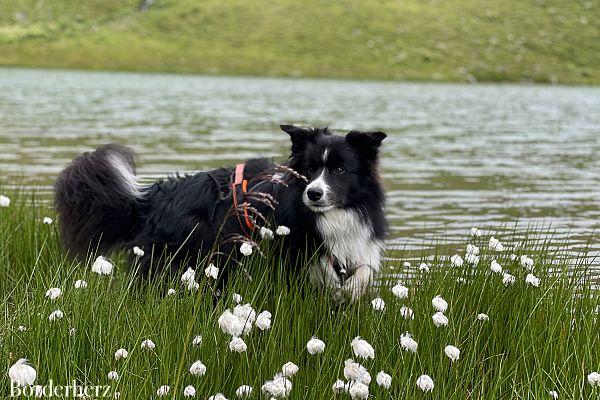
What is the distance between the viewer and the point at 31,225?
26.1 feet

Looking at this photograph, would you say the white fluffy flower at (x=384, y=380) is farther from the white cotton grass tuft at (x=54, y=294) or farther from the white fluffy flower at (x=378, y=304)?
the white cotton grass tuft at (x=54, y=294)

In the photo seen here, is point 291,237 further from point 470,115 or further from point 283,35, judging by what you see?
point 283,35

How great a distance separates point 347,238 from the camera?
668 centimetres

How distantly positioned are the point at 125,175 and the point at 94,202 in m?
0.40

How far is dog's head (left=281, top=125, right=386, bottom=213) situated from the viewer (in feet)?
21.1

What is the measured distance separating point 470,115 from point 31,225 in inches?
1354

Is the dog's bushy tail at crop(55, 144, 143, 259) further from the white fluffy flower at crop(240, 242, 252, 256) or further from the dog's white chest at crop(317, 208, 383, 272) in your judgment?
the white fluffy flower at crop(240, 242, 252, 256)

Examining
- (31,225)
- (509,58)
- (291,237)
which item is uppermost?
(291,237)

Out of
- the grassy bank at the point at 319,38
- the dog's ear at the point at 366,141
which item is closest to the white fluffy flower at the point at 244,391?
the dog's ear at the point at 366,141

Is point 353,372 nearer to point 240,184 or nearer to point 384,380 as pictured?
point 384,380

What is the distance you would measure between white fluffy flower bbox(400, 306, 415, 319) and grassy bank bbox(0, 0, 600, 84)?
76.7 m

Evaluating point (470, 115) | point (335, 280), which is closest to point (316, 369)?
point (335, 280)

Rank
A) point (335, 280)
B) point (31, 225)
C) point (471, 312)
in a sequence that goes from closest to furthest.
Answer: point (471, 312) → point (335, 280) → point (31, 225)

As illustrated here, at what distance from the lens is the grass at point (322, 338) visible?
166 inches
